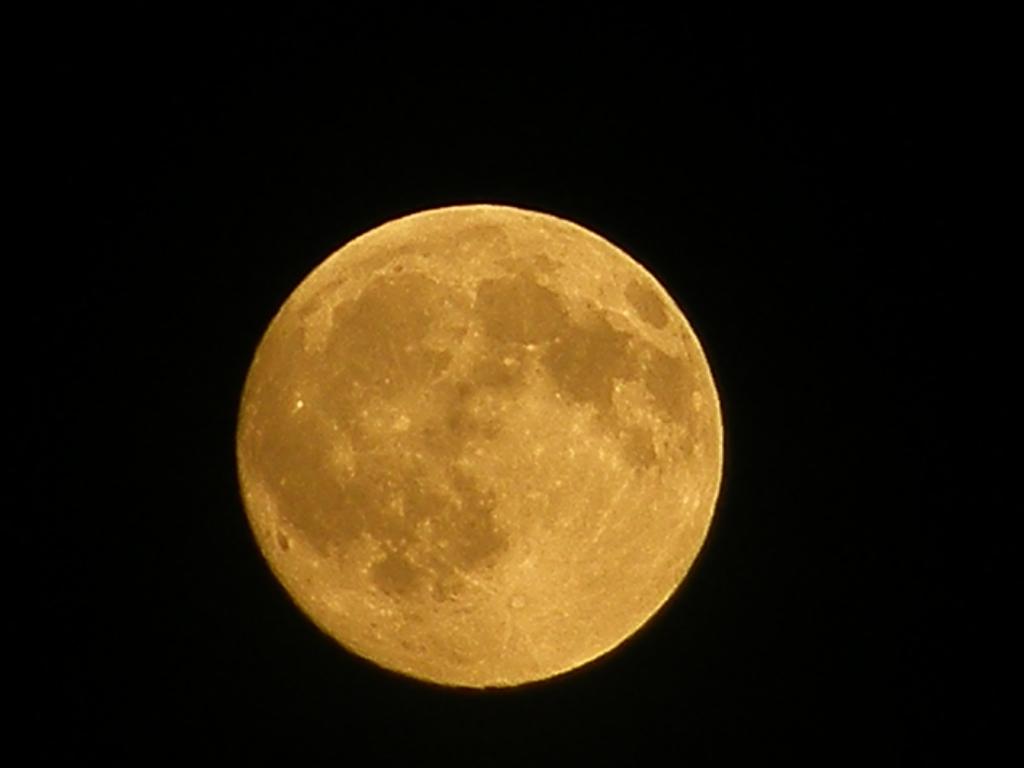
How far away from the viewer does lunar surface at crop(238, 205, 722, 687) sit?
6.50 m

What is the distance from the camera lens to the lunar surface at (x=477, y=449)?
256 inches

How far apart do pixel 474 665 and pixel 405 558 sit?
53 cm

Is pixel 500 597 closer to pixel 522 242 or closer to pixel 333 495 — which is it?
pixel 333 495

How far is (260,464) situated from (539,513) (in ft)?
3.37

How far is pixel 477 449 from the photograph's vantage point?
6.46 metres

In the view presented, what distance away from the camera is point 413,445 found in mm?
6504

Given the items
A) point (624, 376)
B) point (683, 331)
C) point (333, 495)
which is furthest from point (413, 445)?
point (683, 331)

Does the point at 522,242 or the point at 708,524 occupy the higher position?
the point at 522,242

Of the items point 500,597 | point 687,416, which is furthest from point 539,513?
point 687,416

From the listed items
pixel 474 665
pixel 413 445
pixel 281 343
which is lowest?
pixel 474 665

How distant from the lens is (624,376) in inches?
264

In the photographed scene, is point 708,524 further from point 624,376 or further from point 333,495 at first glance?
point 333,495

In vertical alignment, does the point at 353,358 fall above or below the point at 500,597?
above

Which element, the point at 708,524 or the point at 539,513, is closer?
the point at 539,513
